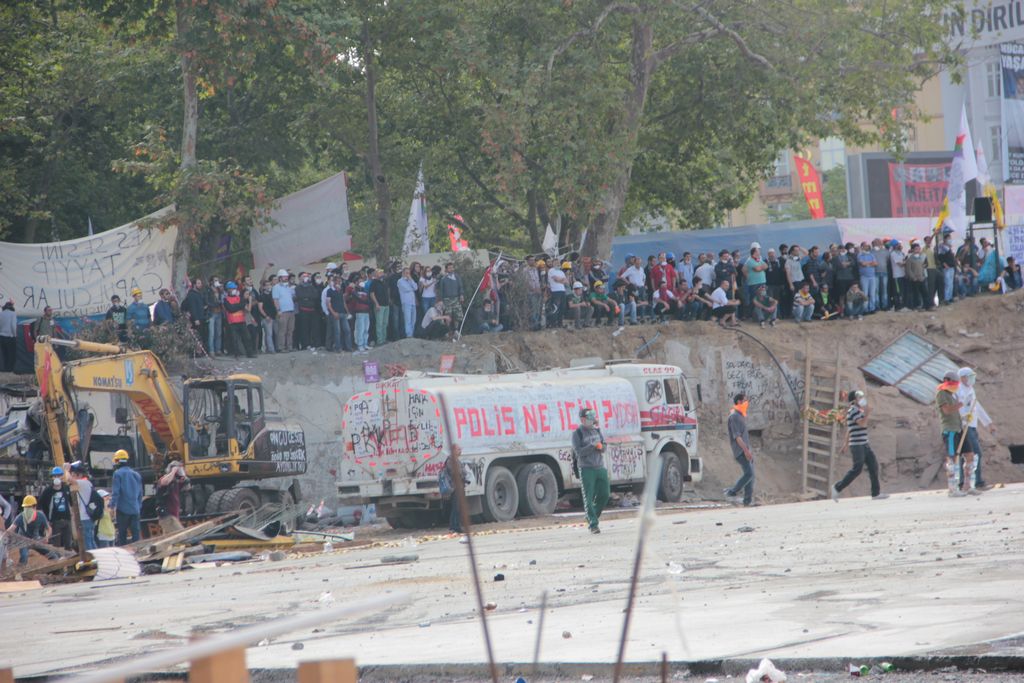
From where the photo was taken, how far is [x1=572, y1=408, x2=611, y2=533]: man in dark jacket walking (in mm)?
18328

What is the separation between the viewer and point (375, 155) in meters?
34.8

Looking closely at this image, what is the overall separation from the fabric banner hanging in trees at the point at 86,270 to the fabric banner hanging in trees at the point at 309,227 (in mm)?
3090

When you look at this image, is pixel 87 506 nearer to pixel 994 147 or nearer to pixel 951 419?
→ pixel 951 419

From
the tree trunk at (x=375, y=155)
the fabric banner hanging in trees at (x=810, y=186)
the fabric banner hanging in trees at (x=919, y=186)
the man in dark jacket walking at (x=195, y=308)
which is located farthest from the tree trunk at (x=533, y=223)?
the fabric banner hanging in trees at (x=919, y=186)

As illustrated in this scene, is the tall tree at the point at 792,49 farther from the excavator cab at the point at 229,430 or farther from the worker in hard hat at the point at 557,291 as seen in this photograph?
the excavator cab at the point at 229,430

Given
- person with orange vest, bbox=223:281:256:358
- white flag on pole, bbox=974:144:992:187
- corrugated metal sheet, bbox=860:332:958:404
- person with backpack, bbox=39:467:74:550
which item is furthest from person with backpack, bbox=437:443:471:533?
white flag on pole, bbox=974:144:992:187

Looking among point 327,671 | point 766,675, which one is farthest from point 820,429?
point 327,671

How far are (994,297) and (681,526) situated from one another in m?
22.6

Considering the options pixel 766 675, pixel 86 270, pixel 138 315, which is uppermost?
pixel 86 270

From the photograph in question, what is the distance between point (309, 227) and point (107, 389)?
9085mm

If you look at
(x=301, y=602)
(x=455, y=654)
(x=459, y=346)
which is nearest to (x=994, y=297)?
(x=459, y=346)

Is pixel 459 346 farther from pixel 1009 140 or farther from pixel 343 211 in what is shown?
pixel 1009 140

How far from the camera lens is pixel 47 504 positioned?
23594 mm

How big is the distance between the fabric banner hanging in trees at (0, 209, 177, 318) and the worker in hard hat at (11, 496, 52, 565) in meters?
7.99
